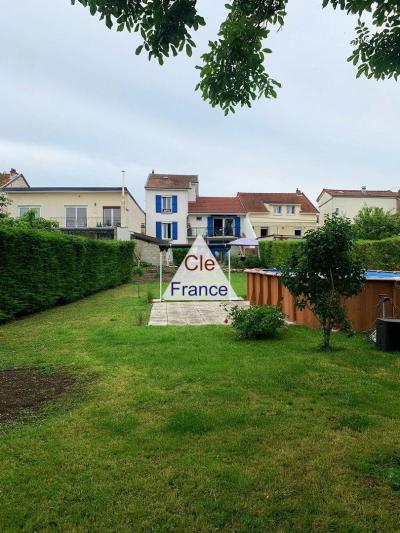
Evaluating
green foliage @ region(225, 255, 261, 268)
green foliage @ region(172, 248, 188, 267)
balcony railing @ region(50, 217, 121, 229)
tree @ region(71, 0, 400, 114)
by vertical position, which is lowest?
green foliage @ region(225, 255, 261, 268)

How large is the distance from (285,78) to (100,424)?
430 centimetres

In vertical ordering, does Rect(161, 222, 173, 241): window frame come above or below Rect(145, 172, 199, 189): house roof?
below

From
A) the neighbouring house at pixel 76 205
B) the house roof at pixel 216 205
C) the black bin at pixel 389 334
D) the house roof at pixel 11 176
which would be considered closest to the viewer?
the black bin at pixel 389 334

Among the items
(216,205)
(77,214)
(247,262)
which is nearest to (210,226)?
(216,205)

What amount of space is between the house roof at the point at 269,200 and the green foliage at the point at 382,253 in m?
29.2

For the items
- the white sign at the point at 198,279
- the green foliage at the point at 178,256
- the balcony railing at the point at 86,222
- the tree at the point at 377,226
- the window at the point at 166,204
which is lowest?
the white sign at the point at 198,279

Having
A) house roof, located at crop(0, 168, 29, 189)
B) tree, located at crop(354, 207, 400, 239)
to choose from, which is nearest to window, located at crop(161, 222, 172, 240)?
house roof, located at crop(0, 168, 29, 189)

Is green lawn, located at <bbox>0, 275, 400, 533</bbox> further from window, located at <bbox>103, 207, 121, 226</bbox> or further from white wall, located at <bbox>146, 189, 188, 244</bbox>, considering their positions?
white wall, located at <bbox>146, 189, 188, 244</bbox>

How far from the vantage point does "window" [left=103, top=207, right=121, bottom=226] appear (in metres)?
39.7

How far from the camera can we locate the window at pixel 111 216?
39.7 m

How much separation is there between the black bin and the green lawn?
1.26 ft

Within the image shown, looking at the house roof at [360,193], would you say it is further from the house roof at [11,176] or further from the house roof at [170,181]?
the house roof at [11,176]

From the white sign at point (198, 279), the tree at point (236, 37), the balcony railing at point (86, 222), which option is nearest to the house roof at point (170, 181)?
the balcony railing at point (86, 222)

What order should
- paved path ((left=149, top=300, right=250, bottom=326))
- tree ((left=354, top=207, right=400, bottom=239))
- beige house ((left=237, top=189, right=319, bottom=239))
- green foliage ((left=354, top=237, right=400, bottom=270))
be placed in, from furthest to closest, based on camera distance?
beige house ((left=237, top=189, right=319, bottom=239)), tree ((left=354, top=207, right=400, bottom=239)), green foliage ((left=354, top=237, right=400, bottom=270)), paved path ((left=149, top=300, right=250, bottom=326))
